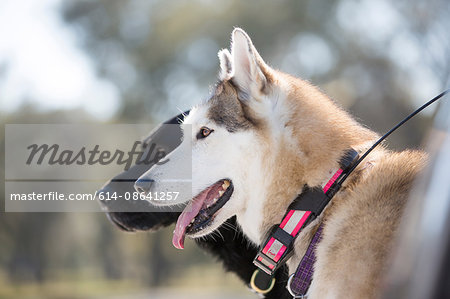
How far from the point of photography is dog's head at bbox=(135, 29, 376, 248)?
3.28m

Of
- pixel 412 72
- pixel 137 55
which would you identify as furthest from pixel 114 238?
pixel 412 72

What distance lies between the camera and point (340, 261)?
271cm

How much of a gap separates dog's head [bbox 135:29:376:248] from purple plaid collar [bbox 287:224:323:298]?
13.9 inches

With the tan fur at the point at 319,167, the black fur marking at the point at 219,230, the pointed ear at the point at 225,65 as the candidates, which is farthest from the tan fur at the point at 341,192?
the black fur marking at the point at 219,230

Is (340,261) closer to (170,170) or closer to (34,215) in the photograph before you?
(170,170)

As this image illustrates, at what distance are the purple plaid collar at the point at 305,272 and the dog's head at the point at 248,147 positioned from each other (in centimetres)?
35

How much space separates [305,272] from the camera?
2.96m

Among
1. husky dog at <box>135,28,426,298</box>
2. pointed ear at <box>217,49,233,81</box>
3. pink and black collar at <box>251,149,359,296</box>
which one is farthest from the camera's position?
pointed ear at <box>217,49,233,81</box>

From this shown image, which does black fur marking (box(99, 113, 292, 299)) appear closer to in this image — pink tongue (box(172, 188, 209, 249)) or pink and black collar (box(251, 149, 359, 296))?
pink tongue (box(172, 188, 209, 249))

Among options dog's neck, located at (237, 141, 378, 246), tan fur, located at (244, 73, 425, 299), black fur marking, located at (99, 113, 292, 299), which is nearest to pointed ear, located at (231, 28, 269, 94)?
tan fur, located at (244, 73, 425, 299)

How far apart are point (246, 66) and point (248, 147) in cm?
55

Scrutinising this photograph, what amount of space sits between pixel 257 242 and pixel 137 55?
725 inches

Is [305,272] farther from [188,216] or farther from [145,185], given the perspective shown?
[145,185]

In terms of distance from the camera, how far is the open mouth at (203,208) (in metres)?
3.52
